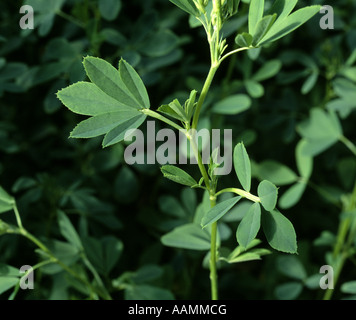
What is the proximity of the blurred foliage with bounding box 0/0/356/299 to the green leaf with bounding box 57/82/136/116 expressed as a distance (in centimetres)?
33

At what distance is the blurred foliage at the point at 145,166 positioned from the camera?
3.62ft

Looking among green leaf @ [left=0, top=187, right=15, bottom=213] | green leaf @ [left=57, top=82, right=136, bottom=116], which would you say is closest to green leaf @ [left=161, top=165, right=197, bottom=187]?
green leaf @ [left=57, top=82, right=136, bottom=116]

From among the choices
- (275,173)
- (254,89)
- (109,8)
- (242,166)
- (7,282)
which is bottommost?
(7,282)

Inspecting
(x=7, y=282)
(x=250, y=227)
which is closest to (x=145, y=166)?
(x=7, y=282)

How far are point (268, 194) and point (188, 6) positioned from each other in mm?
275

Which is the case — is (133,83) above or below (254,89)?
below

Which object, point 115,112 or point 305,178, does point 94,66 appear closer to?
point 115,112

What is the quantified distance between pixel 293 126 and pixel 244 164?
0.74m

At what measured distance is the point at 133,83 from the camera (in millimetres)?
669

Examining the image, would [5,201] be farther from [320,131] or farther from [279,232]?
[320,131]

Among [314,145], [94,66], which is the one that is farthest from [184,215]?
[94,66]

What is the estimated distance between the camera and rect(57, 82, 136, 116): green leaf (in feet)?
2.13

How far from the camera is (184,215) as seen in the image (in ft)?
3.94
